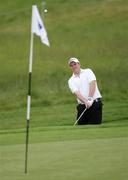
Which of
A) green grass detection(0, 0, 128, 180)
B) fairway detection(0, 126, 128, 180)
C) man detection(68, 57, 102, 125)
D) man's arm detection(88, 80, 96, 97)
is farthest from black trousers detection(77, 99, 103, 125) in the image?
fairway detection(0, 126, 128, 180)

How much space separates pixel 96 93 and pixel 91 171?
6088 mm

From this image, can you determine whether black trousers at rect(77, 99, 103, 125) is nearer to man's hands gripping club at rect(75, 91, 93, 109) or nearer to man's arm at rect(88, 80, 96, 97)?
man's hands gripping club at rect(75, 91, 93, 109)

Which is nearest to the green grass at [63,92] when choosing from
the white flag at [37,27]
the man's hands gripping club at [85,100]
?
the man's hands gripping club at [85,100]

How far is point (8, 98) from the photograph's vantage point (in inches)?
1023

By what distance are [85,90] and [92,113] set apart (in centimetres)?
52

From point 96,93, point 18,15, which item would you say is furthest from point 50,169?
point 18,15

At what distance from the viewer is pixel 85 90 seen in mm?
14195

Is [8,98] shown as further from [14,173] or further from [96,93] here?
[14,173]

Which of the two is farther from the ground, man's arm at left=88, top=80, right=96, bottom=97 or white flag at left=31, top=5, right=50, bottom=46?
white flag at left=31, top=5, right=50, bottom=46

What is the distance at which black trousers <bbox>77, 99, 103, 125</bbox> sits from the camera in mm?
14359

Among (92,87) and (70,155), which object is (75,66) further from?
(70,155)

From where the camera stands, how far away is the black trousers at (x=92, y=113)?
1436cm

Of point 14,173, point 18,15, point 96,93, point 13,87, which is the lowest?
point 14,173

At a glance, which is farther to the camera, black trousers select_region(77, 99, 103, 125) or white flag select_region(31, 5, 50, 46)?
black trousers select_region(77, 99, 103, 125)
